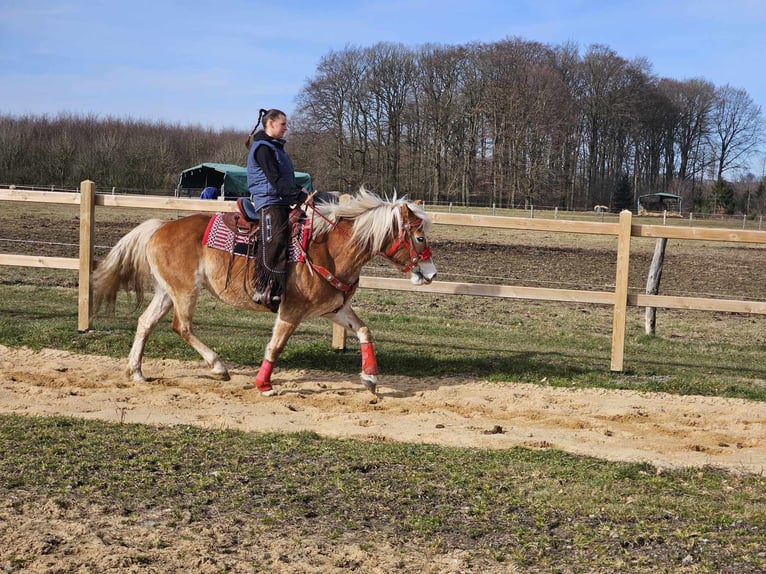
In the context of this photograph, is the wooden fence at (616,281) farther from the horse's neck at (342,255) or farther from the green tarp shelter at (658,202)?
the green tarp shelter at (658,202)

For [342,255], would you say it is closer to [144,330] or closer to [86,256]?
[144,330]

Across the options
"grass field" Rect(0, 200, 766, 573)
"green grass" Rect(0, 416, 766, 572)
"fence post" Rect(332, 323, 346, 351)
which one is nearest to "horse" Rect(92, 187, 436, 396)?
"grass field" Rect(0, 200, 766, 573)

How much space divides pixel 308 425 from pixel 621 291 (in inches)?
164

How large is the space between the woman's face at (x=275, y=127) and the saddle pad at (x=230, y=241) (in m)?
0.92

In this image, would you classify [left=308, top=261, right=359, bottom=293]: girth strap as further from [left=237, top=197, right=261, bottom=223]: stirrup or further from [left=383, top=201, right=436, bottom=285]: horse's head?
[left=237, top=197, right=261, bottom=223]: stirrup

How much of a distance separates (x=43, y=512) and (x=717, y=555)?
135 inches

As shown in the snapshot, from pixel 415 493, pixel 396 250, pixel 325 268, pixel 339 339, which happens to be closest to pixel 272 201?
pixel 325 268

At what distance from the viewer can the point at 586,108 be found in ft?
235

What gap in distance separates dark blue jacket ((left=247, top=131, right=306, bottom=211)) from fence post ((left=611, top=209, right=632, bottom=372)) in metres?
3.66

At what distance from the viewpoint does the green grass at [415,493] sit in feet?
13.6

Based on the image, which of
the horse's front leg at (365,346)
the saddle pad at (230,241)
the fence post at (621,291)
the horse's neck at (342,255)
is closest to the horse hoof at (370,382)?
the horse's front leg at (365,346)

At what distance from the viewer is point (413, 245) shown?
25.7ft

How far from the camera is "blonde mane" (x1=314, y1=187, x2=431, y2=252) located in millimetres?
7828

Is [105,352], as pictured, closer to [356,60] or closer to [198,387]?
[198,387]
